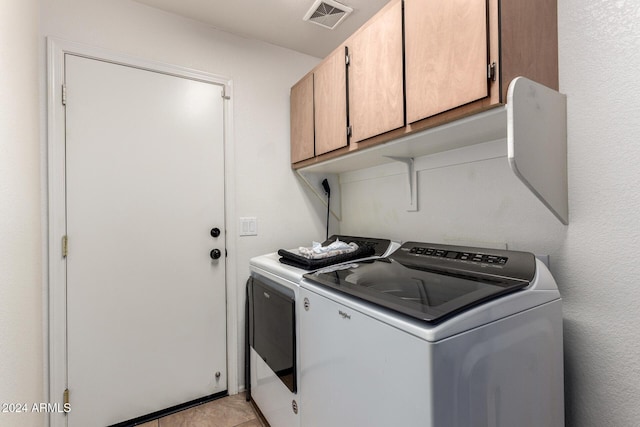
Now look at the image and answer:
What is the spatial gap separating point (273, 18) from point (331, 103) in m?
0.72

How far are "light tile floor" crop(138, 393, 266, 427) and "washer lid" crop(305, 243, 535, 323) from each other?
1141 millimetres

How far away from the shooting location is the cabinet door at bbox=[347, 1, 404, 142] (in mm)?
1269

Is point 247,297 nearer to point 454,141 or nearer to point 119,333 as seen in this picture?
point 119,333

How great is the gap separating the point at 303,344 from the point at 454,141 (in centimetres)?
115

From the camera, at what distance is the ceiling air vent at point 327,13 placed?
171cm

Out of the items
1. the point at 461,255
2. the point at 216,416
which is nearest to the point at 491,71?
the point at 461,255

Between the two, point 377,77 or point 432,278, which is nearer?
point 432,278

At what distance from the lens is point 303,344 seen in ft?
4.15

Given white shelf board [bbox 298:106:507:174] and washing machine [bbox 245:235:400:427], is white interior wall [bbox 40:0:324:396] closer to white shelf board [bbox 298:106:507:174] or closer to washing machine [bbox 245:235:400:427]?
washing machine [bbox 245:235:400:427]

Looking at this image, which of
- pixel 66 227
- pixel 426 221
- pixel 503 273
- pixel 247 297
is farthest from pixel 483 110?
pixel 66 227

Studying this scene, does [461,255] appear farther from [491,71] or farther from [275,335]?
[275,335]

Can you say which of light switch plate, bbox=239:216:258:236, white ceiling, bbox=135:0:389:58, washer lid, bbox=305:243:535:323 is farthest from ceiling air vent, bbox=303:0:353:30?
washer lid, bbox=305:243:535:323

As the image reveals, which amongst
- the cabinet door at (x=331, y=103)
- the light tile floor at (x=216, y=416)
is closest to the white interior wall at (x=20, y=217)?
the light tile floor at (x=216, y=416)

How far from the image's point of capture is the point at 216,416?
177cm
